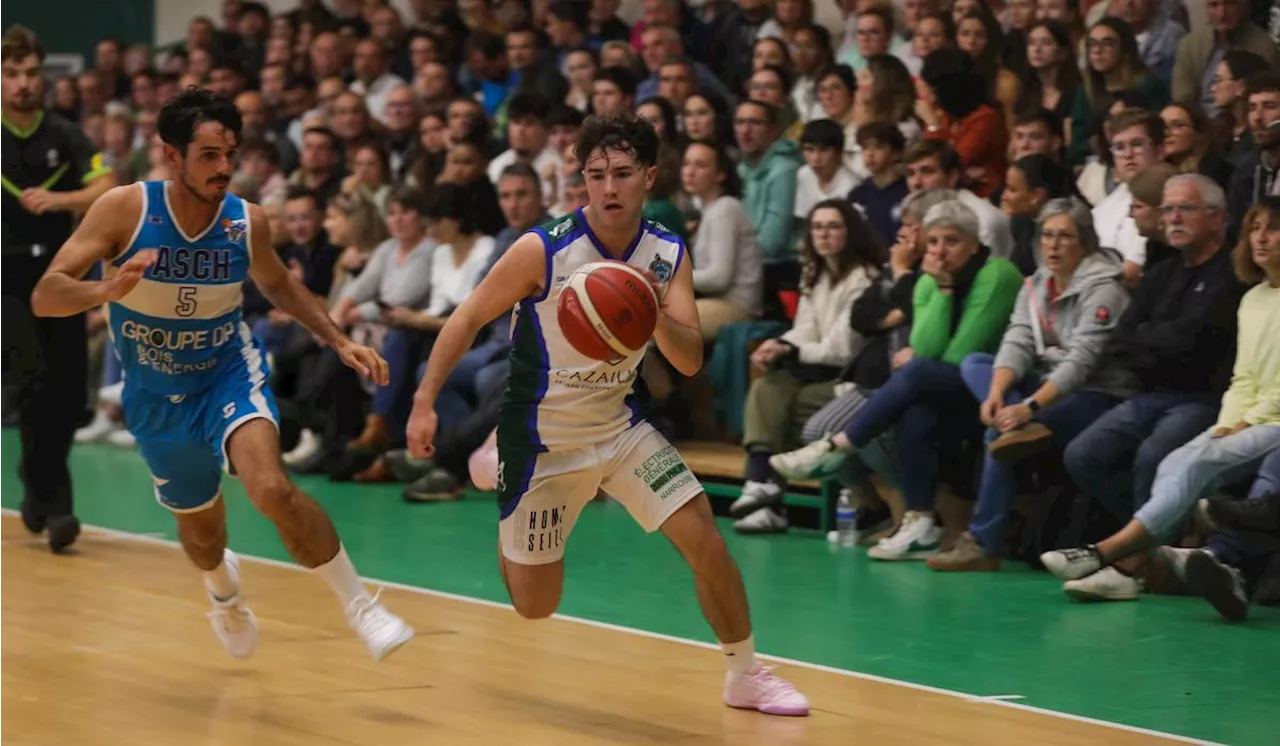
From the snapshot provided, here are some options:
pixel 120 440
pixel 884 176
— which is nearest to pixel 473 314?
pixel 884 176

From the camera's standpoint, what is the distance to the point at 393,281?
11906mm

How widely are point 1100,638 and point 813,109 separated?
5171mm

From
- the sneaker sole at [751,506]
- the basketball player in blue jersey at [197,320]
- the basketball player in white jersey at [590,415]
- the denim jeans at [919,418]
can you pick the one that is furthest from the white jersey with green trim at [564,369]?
the sneaker sole at [751,506]

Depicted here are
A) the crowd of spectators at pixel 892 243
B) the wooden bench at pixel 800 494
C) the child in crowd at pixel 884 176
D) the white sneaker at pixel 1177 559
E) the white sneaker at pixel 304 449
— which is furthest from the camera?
the white sneaker at pixel 304 449

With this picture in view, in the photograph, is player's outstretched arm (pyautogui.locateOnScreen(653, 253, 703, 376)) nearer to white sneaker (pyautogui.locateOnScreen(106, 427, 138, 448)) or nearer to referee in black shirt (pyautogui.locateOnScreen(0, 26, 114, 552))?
referee in black shirt (pyautogui.locateOnScreen(0, 26, 114, 552))

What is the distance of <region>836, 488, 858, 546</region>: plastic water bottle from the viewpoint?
9430mm

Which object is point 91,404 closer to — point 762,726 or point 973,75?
point 973,75

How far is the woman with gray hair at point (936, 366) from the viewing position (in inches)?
348

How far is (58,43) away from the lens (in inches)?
806

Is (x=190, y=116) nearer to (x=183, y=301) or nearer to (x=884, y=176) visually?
(x=183, y=301)

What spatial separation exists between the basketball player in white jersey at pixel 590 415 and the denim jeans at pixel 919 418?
3.25 meters

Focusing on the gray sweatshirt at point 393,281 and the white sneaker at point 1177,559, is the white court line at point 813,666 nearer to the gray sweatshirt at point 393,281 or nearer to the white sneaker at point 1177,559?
the white sneaker at point 1177,559

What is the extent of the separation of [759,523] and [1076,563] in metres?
2.18

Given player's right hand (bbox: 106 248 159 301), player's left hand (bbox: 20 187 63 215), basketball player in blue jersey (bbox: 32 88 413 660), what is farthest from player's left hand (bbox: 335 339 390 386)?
player's left hand (bbox: 20 187 63 215)
